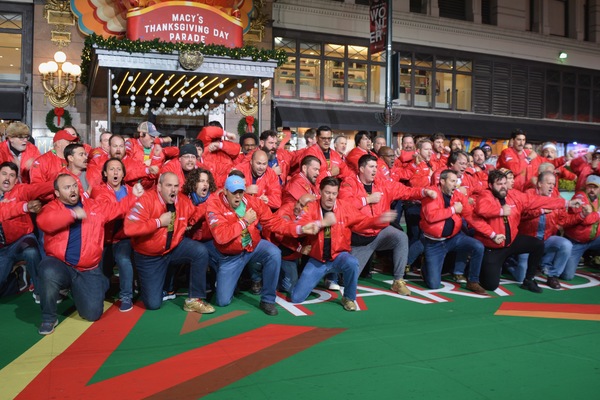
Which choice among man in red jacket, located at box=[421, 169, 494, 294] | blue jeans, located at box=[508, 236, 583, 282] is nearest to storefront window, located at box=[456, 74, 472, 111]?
blue jeans, located at box=[508, 236, 583, 282]

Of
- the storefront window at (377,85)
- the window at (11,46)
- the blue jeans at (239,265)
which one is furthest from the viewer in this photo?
the storefront window at (377,85)

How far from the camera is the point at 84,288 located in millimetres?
5711

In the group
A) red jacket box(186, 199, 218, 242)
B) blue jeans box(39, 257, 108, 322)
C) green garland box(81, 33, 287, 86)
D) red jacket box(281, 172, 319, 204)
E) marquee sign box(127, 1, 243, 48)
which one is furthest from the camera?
marquee sign box(127, 1, 243, 48)

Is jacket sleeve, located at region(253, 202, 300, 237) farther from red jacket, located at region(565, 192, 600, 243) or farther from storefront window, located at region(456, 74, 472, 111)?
storefront window, located at region(456, 74, 472, 111)

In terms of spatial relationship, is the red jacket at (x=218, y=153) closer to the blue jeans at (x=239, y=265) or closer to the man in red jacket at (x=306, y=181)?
the man in red jacket at (x=306, y=181)

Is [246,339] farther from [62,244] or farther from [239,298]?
[62,244]

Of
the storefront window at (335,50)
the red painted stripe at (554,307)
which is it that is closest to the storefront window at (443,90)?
the storefront window at (335,50)

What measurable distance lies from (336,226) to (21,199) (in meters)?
3.58

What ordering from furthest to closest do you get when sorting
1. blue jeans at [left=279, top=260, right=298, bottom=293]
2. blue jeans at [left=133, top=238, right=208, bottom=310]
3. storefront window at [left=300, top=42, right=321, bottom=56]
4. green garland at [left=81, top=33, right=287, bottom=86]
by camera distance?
storefront window at [left=300, top=42, right=321, bottom=56]
green garland at [left=81, top=33, right=287, bottom=86]
blue jeans at [left=279, top=260, right=298, bottom=293]
blue jeans at [left=133, top=238, right=208, bottom=310]

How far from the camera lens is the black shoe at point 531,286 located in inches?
285

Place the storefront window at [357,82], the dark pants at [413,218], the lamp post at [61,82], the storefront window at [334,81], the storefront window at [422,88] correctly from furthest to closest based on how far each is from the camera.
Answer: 1. the storefront window at [422,88]
2. the storefront window at [357,82]
3. the storefront window at [334,81]
4. the lamp post at [61,82]
5. the dark pants at [413,218]

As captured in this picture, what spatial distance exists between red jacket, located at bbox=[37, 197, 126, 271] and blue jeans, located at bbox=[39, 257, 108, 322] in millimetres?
85

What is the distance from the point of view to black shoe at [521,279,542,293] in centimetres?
725

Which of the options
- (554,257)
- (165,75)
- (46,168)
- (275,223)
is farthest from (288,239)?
(165,75)
